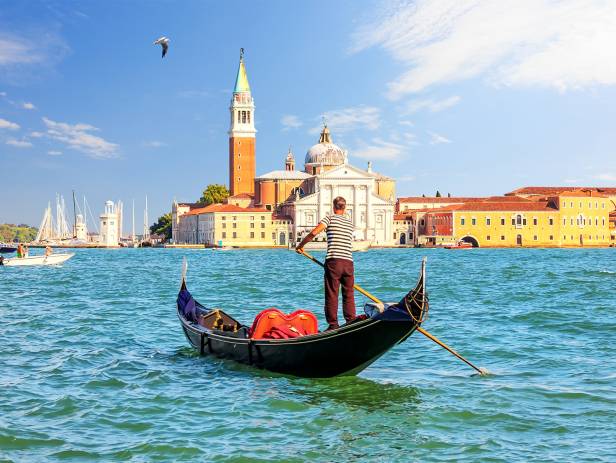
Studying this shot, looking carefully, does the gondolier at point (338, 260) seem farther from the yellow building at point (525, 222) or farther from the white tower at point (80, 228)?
the white tower at point (80, 228)

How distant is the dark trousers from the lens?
5.89m

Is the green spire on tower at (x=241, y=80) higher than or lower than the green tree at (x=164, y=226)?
higher

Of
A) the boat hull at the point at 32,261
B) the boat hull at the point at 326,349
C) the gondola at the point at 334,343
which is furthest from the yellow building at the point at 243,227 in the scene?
the boat hull at the point at 326,349

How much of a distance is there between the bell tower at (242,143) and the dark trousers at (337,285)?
62.0 meters

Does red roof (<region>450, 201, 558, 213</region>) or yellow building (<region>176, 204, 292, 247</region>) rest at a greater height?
red roof (<region>450, 201, 558, 213</region>)

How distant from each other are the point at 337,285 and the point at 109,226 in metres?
70.6

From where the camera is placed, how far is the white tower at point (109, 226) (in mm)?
73625

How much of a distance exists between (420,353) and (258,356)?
191 cm

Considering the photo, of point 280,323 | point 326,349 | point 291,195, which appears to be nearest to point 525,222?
point 291,195

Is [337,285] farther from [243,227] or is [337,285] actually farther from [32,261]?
[243,227]

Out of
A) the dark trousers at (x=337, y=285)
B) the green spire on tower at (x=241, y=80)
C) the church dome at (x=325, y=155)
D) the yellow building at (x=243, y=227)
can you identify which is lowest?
the dark trousers at (x=337, y=285)

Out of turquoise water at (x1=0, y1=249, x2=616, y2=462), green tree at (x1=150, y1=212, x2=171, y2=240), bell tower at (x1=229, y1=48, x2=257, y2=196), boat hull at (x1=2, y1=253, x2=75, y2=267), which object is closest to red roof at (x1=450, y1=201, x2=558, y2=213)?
bell tower at (x1=229, y1=48, x2=257, y2=196)

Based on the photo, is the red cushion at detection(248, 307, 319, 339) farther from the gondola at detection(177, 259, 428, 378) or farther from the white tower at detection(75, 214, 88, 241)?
the white tower at detection(75, 214, 88, 241)

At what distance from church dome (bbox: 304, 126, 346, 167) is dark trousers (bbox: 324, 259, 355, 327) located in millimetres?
61171
